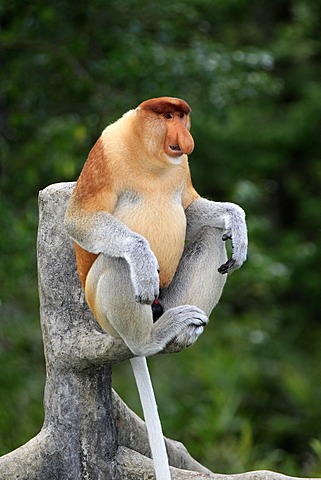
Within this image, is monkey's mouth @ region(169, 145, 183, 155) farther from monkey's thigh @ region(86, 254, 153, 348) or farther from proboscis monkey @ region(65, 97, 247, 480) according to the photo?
monkey's thigh @ region(86, 254, 153, 348)

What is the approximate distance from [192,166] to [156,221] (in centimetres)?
568

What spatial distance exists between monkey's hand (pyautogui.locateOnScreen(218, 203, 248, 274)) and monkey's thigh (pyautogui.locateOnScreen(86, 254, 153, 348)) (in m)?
0.28

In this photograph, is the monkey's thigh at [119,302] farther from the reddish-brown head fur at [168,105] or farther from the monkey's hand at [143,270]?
the reddish-brown head fur at [168,105]

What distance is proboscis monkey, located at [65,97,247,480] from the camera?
2.71m

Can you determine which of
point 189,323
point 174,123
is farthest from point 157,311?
point 174,123

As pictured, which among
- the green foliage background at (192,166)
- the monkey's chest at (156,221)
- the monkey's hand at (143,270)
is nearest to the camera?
the monkey's hand at (143,270)

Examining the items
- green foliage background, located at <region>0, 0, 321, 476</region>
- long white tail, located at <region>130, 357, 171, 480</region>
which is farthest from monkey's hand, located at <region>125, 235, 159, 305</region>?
green foliage background, located at <region>0, 0, 321, 476</region>

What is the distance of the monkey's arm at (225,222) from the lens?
288cm

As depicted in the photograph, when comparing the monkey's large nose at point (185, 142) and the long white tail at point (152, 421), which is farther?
the long white tail at point (152, 421)

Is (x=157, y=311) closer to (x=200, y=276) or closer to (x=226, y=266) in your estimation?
(x=200, y=276)

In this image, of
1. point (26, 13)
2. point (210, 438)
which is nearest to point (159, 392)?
point (210, 438)

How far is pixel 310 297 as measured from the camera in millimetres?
9609

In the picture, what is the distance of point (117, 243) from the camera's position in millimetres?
2736

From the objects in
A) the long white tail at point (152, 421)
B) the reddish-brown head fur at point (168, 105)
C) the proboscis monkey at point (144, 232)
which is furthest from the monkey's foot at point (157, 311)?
the reddish-brown head fur at point (168, 105)
